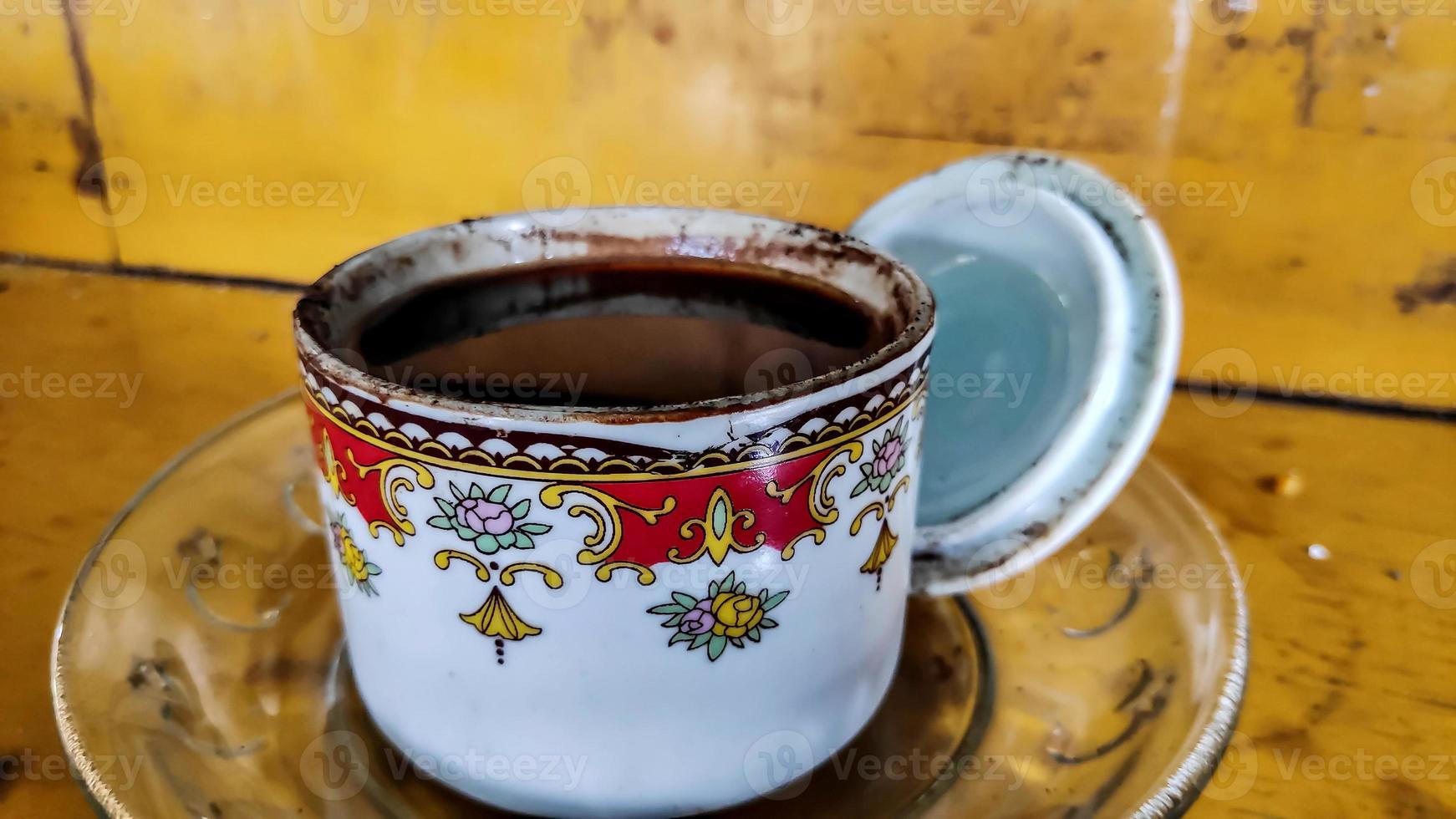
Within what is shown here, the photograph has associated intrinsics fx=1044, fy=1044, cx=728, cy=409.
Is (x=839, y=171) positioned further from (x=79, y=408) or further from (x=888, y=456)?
(x=79, y=408)

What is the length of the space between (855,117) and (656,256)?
1.05ft

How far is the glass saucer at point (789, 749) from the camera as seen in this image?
466 millimetres

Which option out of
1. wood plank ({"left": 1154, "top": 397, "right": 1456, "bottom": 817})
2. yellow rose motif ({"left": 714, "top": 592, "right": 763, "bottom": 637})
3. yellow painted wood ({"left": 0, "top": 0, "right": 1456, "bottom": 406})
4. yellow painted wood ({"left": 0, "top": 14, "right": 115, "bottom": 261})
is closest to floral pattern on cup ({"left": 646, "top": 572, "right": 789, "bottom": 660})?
yellow rose motif ({"left": 714, "top": 592, "right": 763, "bottom": 637})

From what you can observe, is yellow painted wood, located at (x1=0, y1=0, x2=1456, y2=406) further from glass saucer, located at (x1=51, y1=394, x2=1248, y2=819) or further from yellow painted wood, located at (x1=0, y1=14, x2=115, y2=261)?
glass saucer, located at (x1=51, y1=394, x2=1248, y2=819)

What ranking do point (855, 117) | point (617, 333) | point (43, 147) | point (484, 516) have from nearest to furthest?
point (484, 516) → point (617, 333) → point (855, 117) → point (43, 147)

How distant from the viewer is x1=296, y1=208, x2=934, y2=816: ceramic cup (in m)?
0.38

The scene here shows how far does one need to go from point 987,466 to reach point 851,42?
42 centimetres

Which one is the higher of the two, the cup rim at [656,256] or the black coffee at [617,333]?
the cup rim at [656,256]

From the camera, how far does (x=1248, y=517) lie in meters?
0.76

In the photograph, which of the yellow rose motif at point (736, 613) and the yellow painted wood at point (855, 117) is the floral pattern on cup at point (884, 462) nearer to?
the yellow rose motif at point (736, 613)

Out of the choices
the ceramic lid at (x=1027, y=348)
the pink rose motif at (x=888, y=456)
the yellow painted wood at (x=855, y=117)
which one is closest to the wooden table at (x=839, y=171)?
the yellow painted wood at (x=855, y=117)

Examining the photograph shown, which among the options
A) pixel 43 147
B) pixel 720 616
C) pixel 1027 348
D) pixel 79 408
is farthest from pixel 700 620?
pixel 43 147

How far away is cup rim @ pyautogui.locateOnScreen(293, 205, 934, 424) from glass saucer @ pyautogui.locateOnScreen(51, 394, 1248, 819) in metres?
0.18

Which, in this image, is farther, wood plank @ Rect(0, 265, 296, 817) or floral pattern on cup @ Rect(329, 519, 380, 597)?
wood plank @ Rect(0, 265, 296, 817)
